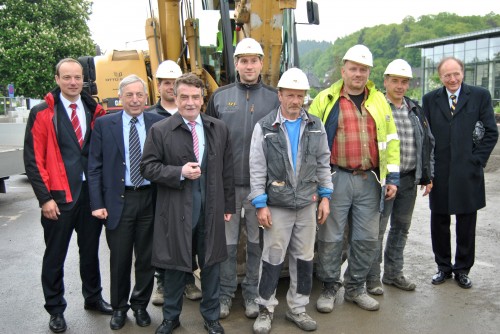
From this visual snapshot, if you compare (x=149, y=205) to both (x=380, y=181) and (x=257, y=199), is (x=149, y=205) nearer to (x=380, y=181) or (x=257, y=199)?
(x=257, y=199)

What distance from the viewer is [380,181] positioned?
4.35 metres

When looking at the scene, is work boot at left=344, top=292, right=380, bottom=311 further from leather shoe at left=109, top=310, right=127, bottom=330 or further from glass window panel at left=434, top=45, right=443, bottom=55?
glass window panel at left=434, top=45, right=443, bottom=55

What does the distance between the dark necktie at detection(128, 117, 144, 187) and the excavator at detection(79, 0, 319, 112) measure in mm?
1462

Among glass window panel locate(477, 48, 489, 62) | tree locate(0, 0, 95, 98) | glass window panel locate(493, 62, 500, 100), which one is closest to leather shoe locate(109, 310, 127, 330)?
tree locate(0, 0, 95, 98)

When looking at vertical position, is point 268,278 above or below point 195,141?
below

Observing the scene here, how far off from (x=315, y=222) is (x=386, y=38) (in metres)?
98.8

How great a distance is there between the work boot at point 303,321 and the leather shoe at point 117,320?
1388 mm

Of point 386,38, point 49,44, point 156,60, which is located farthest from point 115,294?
point 386,38

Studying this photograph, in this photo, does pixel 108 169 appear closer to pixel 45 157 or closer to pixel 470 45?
pixel 45 157

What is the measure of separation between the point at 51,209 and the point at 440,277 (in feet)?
12.5

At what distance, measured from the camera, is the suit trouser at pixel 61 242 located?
4.09m

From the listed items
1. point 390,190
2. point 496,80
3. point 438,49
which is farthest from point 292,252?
point 438,49

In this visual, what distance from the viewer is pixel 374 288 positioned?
478cm

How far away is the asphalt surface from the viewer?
4.12m
